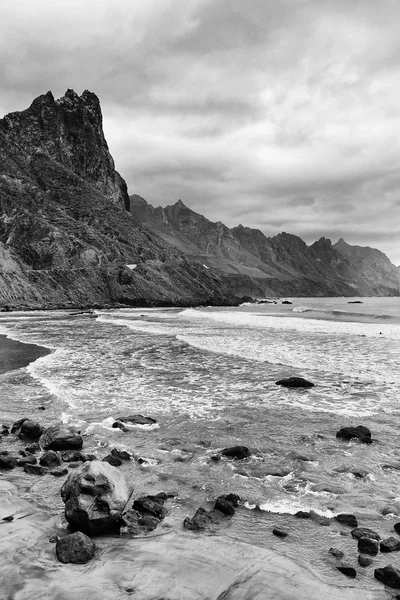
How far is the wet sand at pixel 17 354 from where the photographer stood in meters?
20.9

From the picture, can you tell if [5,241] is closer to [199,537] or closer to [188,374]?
[188,374]

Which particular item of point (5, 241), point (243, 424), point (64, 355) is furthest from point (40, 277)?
point (243, 424)

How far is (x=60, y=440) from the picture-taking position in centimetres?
946

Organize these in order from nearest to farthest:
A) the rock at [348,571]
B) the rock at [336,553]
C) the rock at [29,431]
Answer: the rock at [348,571]
the rock at [336,553]
the rock at [29,431]

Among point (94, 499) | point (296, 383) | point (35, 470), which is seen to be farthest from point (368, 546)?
point (296, 383)

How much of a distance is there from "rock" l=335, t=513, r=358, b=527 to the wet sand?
A: 17.3m

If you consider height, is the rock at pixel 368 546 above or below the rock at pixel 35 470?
above

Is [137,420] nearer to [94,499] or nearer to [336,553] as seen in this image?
[94,499]

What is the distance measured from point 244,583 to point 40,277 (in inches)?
4404

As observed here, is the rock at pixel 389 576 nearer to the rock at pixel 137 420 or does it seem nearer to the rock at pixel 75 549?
the rock at pixel 75 549

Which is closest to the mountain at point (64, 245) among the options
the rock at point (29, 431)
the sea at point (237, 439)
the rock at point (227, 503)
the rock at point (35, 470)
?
the sea at point (237, 439)

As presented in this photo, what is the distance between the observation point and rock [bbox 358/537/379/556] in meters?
5.48

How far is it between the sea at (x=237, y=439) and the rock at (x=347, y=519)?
0.19 metres

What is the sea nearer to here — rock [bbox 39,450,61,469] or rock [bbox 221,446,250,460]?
rock [bbox 221,446,250,460]
